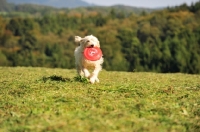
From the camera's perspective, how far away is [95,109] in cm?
775

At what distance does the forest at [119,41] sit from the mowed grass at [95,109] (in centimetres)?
6627

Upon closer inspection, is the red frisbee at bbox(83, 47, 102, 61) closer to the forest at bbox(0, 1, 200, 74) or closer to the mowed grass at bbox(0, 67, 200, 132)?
the mowed grass at bbox(0, 67, 200, 132)

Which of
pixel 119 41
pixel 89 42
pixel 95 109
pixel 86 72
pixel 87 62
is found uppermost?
pixel 89 42

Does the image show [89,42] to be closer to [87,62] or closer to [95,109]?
[87,62]

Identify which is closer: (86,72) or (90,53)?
(90,53)

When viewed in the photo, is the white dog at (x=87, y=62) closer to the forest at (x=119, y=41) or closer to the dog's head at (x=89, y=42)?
the dog's head at (x=89, y=42)

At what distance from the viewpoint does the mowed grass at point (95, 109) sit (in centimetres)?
643

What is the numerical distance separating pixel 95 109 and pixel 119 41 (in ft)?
363

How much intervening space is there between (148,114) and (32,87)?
15.1 ft

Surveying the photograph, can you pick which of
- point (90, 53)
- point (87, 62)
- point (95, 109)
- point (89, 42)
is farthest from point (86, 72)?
point (95, 109)

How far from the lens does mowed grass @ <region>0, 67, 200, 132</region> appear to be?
21.1 feet

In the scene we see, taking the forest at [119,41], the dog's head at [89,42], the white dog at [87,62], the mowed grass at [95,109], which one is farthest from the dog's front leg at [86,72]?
the forest at [119,41]

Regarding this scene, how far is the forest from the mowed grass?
66.3 metres

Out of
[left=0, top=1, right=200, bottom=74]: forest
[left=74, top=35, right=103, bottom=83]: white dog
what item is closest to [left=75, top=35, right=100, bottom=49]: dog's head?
[left=74, top=35, right=103, bottom=83]: white dog
